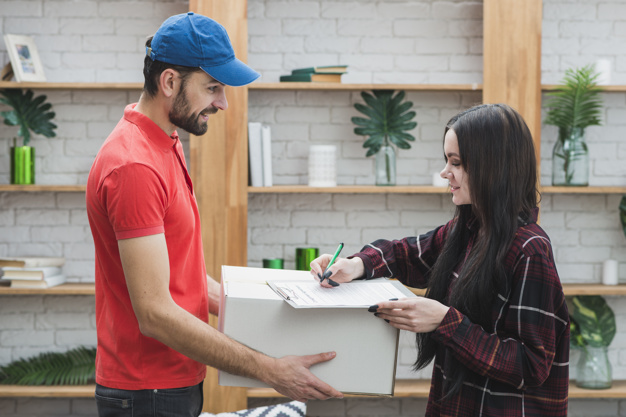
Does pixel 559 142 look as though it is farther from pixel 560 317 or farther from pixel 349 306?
pixel 349 306

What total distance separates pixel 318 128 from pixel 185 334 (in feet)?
7.08

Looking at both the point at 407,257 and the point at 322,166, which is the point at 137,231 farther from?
the point at 322,166

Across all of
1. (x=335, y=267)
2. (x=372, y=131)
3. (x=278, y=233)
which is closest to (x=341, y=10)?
(x=372, y=131)

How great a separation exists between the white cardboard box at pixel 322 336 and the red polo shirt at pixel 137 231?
17 centimetres

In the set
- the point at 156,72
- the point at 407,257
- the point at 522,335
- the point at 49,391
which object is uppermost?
the point at 156,72

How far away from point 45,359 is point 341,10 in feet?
7.89

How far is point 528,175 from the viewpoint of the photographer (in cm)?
151

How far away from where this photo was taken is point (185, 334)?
150 cm

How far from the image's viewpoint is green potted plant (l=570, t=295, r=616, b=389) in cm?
325

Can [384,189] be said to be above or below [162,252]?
above

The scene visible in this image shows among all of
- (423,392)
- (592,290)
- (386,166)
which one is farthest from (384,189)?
(592,290)

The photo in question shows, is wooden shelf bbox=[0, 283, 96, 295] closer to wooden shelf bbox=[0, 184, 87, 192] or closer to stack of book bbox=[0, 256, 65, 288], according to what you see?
stack of book bbox=[0, 256, 65, 288]

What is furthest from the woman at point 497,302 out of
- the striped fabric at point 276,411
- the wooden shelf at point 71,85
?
the wooden shelf at point 71,85

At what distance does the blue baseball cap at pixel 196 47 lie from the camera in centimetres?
154
